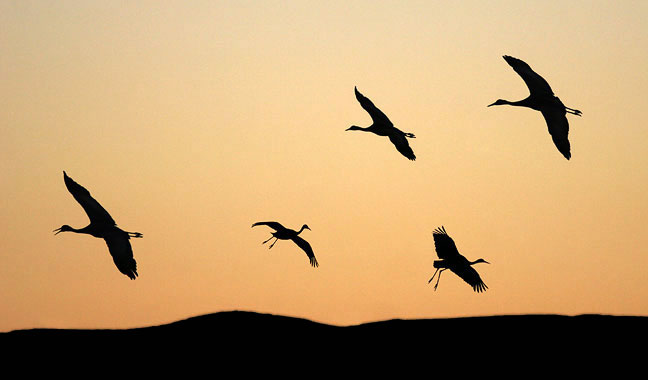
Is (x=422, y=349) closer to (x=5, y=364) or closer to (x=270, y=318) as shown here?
(x=270, y=318)

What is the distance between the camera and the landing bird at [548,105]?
36.2 metres

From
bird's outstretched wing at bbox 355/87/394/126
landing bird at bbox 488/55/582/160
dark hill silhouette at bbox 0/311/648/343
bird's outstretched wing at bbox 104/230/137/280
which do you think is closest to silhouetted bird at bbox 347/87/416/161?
bird's outstretched wing at bbox 355/87/394/126

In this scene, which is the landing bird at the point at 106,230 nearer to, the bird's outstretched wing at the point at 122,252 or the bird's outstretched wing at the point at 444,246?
the bird's outstretched wing at the point at 122,252

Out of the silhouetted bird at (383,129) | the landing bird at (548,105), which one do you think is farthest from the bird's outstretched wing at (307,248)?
the landing bird at (548,105)

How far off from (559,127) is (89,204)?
42.0 feet

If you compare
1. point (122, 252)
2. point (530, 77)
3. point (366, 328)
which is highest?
point (530, 77)

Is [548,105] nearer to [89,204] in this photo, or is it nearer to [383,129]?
[383,129]

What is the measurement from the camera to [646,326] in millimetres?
35531

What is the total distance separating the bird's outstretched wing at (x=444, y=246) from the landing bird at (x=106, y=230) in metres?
8.14

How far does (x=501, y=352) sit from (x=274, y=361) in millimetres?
5663

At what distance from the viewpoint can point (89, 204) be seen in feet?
123

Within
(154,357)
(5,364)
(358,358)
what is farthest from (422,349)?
(5,364)

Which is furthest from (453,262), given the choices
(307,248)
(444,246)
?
(307,248)

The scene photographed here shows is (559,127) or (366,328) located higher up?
(559,127)
